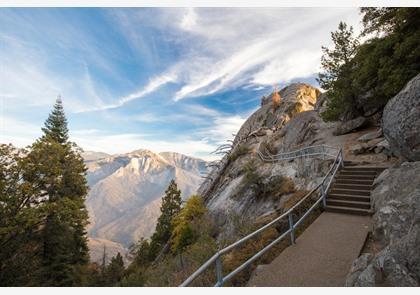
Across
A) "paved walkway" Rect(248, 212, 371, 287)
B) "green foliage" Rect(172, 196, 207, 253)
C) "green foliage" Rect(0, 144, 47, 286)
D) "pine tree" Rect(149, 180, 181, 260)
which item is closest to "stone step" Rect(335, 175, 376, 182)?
"paved walkway" Rect(248, 212, 371, 287)

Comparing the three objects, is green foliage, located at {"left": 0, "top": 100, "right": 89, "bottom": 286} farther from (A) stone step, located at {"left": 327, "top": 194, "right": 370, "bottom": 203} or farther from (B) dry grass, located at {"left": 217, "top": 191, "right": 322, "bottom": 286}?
(A) stone step, located at {"left": 327, "top": 194, "right": 370, "bottom": 203}

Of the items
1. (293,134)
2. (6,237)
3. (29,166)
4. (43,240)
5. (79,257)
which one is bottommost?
(79,257)

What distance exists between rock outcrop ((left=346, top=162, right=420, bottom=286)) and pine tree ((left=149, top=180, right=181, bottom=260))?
3334cm

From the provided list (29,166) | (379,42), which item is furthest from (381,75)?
(29,166)

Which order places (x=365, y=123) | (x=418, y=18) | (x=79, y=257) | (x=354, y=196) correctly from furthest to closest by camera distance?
(x=79, y=257) → (x=365, y=123) → (x=418, y=18) → (x=354, y=196)

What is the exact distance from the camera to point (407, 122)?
751 centimetres

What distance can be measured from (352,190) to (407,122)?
11.7 ft

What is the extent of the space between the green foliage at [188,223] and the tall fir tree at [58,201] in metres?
8.49

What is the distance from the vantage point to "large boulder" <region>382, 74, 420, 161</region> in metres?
7.32

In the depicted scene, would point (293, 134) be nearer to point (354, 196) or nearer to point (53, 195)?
point (354, 196)

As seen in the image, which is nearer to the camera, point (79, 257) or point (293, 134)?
point (293, 134)

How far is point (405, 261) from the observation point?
3363 mm

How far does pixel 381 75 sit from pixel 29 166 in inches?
950

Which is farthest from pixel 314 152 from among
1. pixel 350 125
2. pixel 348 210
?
pixel 348 210
